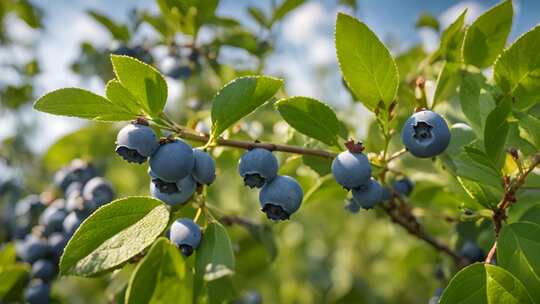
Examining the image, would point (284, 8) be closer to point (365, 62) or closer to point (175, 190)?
point (365, 62)

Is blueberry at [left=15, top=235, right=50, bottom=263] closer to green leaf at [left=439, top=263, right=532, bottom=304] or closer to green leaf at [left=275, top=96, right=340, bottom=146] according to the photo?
green leaf at [left=275, top=96, right=340, bottom=146]

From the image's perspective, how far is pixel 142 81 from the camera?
1.28 m

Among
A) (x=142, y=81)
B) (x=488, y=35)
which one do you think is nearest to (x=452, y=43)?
(x=488, y=35)

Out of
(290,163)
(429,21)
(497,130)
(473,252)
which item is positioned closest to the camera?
(497,130)

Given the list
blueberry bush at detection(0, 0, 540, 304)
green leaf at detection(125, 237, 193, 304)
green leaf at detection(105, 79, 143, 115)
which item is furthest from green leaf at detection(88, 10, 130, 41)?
green leaf at detection(125, 237, 193, 304)

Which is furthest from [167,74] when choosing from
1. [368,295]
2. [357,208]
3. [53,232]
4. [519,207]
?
[368,295]

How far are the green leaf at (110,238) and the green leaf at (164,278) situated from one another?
0.23 ft

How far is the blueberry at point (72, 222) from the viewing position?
1973 millimetres

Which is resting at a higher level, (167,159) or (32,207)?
(167,159)

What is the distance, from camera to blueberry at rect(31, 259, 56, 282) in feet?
7.11

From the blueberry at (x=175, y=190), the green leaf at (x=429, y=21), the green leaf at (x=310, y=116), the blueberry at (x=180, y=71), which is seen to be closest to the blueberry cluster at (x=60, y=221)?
the blueberry at (x=180, y=71)

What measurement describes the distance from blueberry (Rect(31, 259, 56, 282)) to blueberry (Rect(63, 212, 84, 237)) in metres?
0.27

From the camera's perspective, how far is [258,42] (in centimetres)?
242

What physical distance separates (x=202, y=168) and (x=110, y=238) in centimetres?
28
